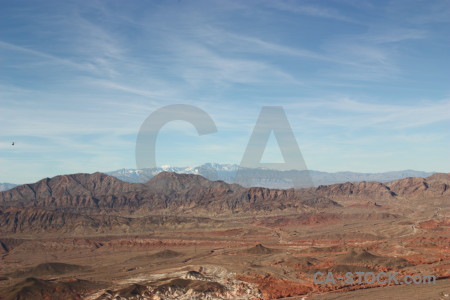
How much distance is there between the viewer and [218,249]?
95.2 meters

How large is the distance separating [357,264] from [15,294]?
152ft

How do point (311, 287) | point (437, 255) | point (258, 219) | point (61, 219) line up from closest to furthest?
1. point (311, 287)
2. point (437, 255)
3. point (61, 219)
4. point (258, 219)

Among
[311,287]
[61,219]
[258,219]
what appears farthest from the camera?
[258,219]

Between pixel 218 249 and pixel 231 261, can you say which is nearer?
pixel 231 261

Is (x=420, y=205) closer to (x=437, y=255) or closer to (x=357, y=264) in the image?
(x=437, y=255)

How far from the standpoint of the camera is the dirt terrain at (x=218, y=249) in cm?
5245

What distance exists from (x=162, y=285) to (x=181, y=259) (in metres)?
29.4

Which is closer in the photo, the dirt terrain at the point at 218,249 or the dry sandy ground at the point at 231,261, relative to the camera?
the dry sandy ground at the point at 231,261

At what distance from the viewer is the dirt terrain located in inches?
2065

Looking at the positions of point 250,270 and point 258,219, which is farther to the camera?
point 258,219

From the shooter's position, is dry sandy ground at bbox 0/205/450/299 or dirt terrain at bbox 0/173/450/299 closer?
dry sandy ground at bbox 0/205/450/299

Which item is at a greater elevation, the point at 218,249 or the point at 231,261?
the point at 231,261

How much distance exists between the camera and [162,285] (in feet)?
175

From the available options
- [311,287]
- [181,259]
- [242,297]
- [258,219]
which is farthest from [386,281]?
[258,219]
